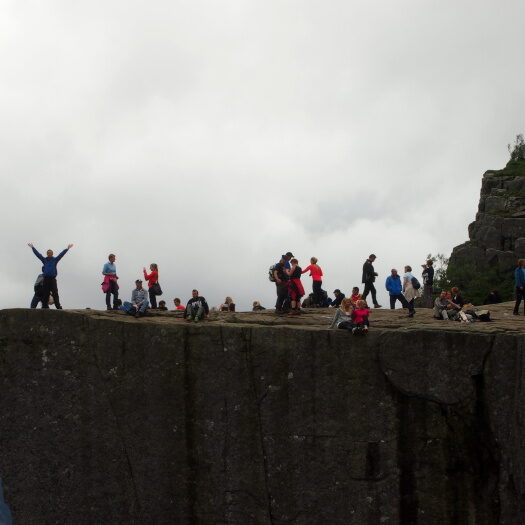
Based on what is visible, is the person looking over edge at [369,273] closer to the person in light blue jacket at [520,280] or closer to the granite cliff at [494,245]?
the person in light blue jacket at [520,280]

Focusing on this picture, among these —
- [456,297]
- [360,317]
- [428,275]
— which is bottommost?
[360,317]

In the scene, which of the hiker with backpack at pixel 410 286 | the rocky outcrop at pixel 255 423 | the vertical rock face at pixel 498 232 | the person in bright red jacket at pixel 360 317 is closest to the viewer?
the rocky outcrop at pixel 255 423

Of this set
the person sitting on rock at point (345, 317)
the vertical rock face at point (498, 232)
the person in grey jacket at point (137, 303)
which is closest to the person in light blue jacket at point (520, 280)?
the person sitting on rock at point (345, 317)

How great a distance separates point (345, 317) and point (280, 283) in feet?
10.5

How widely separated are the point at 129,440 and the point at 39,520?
3.17 meters

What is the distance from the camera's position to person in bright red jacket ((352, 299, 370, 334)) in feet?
56.7

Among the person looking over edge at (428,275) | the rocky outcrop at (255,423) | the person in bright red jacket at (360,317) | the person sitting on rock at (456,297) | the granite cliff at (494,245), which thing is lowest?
the rocky outcrop at (255,423)

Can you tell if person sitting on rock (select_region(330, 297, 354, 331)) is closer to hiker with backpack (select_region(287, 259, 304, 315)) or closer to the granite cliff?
hiker with backpack (select_region(287, 259, 304, 315))

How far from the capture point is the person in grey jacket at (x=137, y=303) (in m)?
19.6

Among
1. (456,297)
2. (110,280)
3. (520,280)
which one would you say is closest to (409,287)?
(456,297)

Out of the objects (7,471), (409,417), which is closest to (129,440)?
(7,471)

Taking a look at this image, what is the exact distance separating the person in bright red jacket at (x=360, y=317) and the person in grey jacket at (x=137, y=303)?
253 inches

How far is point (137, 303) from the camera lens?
19.8m

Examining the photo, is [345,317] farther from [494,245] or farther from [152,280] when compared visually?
[494,245]
